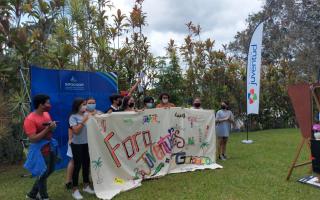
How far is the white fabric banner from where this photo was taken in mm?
11250

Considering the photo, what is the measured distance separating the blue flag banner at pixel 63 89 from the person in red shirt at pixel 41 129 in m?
2.06

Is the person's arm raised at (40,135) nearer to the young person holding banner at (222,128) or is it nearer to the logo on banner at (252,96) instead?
the young person holding banner at (222,128)

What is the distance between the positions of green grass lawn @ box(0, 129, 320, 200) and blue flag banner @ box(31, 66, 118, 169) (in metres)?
0.89

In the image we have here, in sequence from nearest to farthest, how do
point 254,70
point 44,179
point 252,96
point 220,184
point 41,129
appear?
point 41,129 < point 44,179 < point 220,184 < point 254,70 < point 252,96

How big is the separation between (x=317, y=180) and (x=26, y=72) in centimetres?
→ 686

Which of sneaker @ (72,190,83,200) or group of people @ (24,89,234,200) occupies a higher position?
group of people @ (24,89,234,200)

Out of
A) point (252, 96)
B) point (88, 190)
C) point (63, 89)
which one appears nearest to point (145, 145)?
point (88, 190)

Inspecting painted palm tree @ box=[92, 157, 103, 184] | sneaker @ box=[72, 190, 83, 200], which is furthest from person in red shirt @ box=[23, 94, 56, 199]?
painted palm tree @ box=[92, 157, 103, 184]

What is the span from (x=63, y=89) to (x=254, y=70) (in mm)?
6314

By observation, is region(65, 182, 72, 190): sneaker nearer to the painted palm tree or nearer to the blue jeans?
the painted palm tree

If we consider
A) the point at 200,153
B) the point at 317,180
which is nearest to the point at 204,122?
the point at 200,153

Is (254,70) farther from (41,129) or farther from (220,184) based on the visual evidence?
(41,129)

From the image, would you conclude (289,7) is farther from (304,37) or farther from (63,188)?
(63,188)

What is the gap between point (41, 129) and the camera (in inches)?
193
